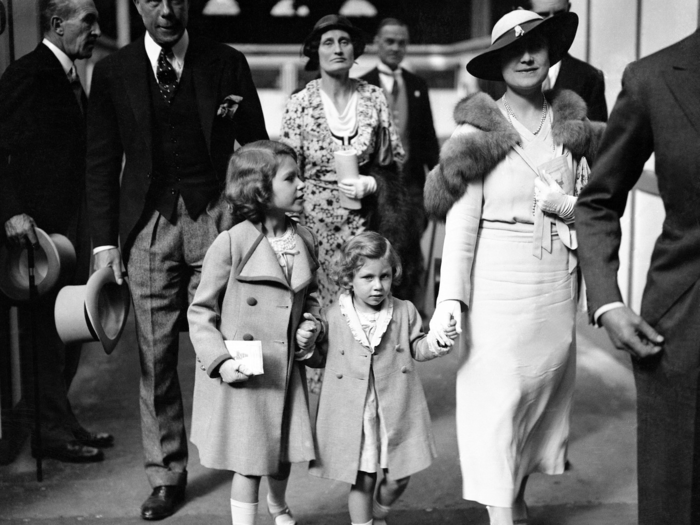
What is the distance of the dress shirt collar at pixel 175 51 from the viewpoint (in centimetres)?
412

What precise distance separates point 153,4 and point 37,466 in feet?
7.11

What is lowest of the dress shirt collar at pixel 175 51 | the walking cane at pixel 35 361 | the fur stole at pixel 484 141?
the walking cane at pixel 35 361

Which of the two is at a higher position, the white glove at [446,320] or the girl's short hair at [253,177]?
the girl's short hair at [253,177]

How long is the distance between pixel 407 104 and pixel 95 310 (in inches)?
120

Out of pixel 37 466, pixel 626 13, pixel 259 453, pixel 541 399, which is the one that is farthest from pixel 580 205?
pixel 626 13

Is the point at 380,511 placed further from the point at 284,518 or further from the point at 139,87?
the point at 139,87

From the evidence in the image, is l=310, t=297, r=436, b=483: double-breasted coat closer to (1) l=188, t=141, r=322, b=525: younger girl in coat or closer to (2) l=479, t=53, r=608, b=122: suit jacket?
(1) l=188, t=141, r=322, b=525: younger girl in coat

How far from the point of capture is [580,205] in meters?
2.63

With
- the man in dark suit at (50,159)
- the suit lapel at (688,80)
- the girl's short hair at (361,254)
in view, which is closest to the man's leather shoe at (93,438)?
the man in dark suit at (50,159)

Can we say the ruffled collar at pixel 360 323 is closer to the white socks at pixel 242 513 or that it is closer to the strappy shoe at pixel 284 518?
the white socks at pixel 242 513

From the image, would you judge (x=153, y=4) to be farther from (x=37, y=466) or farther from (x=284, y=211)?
(x=37, y=466)

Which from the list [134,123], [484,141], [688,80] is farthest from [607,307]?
[134,123]

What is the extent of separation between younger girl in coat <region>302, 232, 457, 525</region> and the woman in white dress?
0.65ft

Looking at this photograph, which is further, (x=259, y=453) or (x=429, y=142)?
(x=429, y=142)
